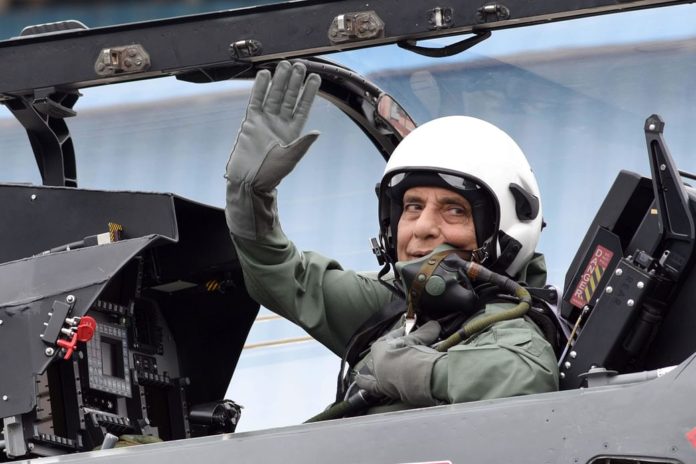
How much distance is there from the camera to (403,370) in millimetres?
2627

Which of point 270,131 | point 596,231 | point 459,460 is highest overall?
point 270,131

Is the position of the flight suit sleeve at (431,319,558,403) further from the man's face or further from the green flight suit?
the man's face

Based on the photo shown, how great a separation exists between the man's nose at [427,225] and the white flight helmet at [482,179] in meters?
0.06

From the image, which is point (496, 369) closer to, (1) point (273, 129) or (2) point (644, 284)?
(2) point (644, 284)

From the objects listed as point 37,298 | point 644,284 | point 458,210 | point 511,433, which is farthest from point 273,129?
point 511,433

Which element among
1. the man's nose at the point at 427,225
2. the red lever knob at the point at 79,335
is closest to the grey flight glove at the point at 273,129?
the man's nose at the point at 427,225

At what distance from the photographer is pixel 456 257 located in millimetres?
2883

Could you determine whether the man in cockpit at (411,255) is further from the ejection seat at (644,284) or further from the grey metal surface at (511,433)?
the grey metal surface at (511,433)

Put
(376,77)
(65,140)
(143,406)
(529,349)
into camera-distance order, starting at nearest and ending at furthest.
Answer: (529,349), (143,406), (65,140), (376,77)

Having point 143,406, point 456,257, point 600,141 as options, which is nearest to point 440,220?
point 456,257

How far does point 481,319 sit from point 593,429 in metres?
0.61

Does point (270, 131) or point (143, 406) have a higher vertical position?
point (270, 131)

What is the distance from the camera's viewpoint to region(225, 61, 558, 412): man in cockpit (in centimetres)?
262

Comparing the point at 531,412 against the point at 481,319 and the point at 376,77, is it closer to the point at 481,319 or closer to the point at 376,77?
the point at 481,319
